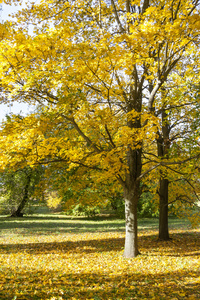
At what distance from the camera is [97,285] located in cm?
496

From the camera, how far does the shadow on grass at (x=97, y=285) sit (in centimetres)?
439

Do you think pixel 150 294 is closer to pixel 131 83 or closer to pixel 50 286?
pixel 50 286

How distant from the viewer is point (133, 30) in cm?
607

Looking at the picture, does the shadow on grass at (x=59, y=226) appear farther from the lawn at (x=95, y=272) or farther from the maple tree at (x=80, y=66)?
the maple tree at (x=80, y=66)

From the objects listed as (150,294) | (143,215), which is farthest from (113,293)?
(143,215)

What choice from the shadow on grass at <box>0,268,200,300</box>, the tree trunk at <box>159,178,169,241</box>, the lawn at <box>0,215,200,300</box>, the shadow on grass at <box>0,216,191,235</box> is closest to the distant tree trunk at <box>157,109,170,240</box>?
the tree trunk at <box>159,178,169,241</box>

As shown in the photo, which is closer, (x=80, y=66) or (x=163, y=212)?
(x=80, y=66)

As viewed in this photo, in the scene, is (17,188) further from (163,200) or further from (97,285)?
(97,285)

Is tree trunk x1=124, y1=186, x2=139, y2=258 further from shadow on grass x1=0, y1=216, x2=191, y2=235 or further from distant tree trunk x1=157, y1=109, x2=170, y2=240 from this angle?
shadow on grass x1=0, y1=216, x2=191, y2=235

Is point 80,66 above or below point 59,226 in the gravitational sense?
above

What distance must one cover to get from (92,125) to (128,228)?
3215mm

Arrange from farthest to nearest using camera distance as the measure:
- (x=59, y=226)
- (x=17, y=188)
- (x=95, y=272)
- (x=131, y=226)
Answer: (x=17, y=188)
(x=59, y=226)
(x=131, y=226)
(x=95, y=272)

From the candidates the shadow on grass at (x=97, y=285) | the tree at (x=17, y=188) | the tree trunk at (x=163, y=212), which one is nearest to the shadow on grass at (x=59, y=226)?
the tree at (x=17, y=188)

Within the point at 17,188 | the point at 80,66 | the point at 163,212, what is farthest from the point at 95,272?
the point at 17,188
